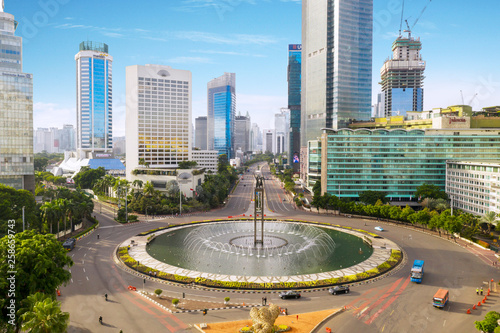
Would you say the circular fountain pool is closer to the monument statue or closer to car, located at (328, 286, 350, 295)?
car, located at (328, 286, 350, 295)

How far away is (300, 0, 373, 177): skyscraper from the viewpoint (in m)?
165

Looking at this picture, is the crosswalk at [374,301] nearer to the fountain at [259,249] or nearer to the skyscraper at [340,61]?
the fountain at [259,249]

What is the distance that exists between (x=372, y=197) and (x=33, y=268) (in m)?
94.4

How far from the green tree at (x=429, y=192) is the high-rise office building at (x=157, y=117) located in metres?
94.9

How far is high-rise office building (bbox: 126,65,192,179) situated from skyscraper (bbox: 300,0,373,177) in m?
67.7

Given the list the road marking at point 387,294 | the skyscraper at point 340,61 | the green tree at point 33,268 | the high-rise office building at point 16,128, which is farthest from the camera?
the skyscraper at point 340,61

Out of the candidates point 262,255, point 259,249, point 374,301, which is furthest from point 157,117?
point 374,301

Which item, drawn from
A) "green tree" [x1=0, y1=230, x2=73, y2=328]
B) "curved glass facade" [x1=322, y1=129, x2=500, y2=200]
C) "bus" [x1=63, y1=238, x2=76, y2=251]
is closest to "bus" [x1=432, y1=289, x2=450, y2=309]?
"green tree" [x1=0, y1=230, x2=73, y2=328]

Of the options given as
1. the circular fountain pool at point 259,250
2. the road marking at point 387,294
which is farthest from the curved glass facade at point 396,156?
the road marking at point 387,294

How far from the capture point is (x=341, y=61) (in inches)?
6506

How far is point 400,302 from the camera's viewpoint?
4503 cm

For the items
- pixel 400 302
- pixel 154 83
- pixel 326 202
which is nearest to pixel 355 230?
pixel 326 202

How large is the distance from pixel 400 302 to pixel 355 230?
41237mm

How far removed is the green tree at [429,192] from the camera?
10162cm
